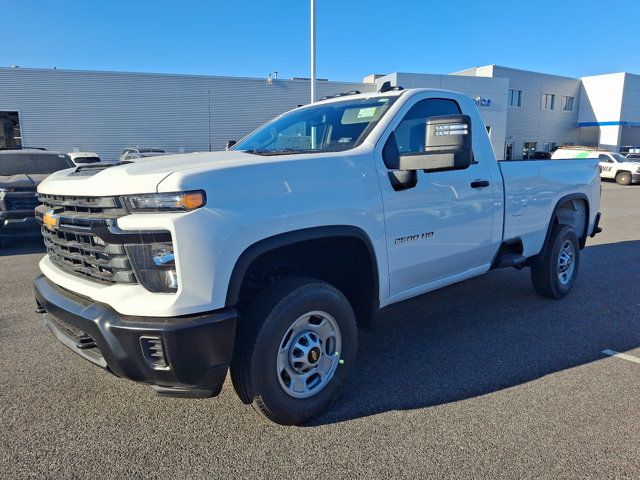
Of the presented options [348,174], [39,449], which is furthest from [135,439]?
[348,174]

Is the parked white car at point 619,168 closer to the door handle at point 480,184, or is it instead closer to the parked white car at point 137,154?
the parked white car at point 137,154

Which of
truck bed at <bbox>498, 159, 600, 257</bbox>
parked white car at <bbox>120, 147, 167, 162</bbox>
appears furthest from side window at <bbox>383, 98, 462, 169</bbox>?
parked white car at <bbox>120, 147, 167, 162</bbox>

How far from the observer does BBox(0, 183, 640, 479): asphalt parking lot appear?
101 inches

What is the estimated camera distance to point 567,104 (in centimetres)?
4916

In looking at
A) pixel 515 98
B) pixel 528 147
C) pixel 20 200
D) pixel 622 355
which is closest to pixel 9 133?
pixel 20 200

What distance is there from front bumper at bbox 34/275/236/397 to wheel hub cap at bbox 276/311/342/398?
0.45 metres

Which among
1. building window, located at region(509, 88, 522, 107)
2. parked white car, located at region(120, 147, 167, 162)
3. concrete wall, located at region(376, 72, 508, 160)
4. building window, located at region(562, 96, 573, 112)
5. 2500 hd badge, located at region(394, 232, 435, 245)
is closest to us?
2500 hd badge, located at region(394, 232, 435, 245)

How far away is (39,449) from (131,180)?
161cm

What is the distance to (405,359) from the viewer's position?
3879 millimetres

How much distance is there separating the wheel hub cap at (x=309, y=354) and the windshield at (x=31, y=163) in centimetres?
816

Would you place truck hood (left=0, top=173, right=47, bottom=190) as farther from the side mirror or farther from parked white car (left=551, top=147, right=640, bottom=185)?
parked white car (left=551, top=147, right=640, bottom=185)

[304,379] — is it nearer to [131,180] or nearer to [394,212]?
[394,212]

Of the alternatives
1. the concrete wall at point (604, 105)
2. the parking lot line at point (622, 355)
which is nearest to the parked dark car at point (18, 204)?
the parking lot line at point (622, 355)

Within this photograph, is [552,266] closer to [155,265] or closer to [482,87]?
[155,265]
